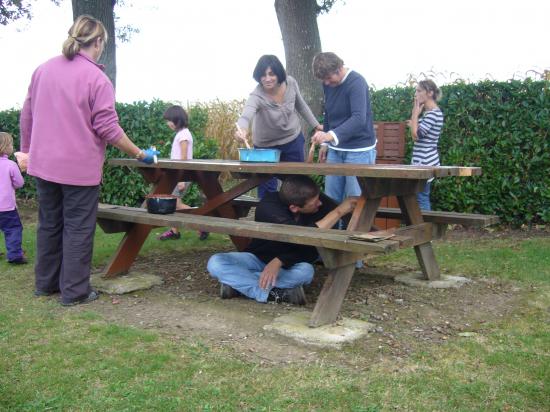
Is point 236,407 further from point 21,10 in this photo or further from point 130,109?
point 21,10

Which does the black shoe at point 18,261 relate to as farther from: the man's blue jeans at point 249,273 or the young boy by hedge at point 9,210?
the man's blue jeans at point 249,273

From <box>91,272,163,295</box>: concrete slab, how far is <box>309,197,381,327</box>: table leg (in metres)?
1.73

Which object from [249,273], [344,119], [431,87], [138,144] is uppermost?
[431,87]

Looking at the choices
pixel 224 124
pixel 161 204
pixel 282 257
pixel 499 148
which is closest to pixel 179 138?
pixel 161 204

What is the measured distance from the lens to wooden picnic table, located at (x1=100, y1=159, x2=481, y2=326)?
A: 3.94 m

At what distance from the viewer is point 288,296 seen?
15.2 ft

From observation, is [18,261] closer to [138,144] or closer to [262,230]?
[262,230]

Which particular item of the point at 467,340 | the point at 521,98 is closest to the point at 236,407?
the point at 467,340

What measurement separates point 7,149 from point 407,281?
410cm

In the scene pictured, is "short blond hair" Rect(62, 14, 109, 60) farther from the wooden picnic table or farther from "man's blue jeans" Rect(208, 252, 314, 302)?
"man's blue jeans" Rect(208, 252, 314, 302)

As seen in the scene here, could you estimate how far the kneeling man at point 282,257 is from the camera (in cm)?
449

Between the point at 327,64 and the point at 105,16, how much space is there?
262 inches

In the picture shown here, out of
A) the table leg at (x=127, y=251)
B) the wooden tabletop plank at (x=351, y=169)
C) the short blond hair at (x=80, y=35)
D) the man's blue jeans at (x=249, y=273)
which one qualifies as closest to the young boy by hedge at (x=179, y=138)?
the table leg at (x=127, y=251)

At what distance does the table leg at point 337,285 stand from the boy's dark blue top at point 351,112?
881 millimetres
